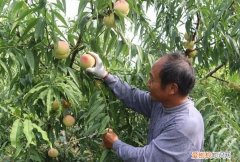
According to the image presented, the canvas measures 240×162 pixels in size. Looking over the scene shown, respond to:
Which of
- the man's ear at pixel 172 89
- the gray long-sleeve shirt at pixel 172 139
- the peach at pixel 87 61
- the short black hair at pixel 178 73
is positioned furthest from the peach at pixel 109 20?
the gray long-sleeve shirt at pixel 172 139

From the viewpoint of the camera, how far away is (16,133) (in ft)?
6.63

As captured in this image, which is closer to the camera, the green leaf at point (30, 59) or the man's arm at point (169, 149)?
the man's arm at point (169, 149)

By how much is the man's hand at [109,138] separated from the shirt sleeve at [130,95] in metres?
0.24

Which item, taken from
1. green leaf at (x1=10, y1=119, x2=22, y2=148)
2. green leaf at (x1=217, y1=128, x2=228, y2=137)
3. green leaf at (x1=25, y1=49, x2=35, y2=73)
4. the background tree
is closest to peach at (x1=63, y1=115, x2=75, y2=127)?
the background tree

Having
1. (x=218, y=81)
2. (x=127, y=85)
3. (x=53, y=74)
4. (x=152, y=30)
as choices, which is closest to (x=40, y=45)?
(x=53, y=74)

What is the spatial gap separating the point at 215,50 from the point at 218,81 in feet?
1.98

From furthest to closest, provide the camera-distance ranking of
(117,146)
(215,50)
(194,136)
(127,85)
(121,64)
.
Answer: (215,50) → (121,64) → (127,85) → (117,146) → (194,136)

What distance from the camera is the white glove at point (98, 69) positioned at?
2.52 m

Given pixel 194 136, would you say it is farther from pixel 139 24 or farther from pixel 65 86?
pixel 139 24

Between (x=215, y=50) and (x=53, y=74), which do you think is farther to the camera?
(x=215, y=50)

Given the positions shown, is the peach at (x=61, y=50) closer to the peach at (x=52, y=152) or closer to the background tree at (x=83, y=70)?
the background tree at (x=83, y=70)

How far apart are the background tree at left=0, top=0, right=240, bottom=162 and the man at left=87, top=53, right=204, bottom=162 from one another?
24cm

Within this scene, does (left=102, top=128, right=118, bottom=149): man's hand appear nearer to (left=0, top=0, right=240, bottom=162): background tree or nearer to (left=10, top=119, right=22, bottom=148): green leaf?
(left=0, top=0, right=240, bottom=162): background tree

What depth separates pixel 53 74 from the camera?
2.35 metres
